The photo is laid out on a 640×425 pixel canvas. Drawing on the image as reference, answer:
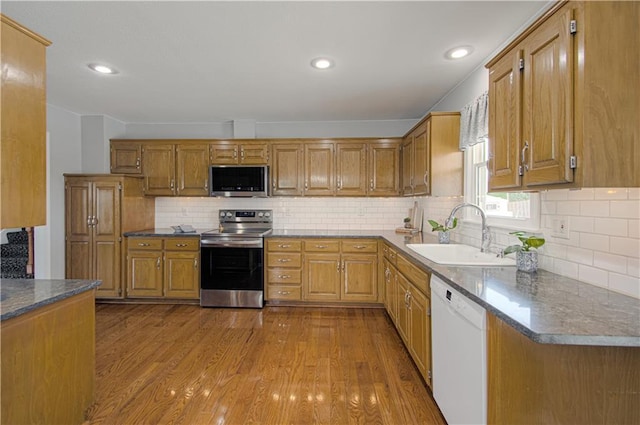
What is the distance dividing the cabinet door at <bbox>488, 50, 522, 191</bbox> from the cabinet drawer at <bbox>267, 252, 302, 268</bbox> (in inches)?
95.6

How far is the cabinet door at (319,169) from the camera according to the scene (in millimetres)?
4047

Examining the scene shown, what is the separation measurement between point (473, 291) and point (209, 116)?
3.82 meters

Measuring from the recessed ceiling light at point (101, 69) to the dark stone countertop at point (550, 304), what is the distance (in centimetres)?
304

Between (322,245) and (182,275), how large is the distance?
1791 millimetres

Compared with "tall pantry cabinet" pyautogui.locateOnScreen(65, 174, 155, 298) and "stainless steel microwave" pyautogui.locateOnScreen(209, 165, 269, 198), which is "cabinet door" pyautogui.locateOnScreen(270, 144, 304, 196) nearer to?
"stainless steel microwave" pyautogui.locateOnScreen(209, 165, 269, 198)

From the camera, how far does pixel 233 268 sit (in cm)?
374

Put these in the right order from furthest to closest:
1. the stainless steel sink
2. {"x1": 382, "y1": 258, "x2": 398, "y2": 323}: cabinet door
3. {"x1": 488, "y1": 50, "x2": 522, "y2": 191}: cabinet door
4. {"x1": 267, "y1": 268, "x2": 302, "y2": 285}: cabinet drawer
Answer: {"x1": 267, "y1": 268, "x2": 302, "y2": 285}: cabinet drawer
{"x1": 382, "y1": 258, "x2": 398, "y2": 323}: cabinet door
the stainless steel sink
{"x1": 488, "y1": 50, "x2": 522, "y2": 191}: cabinet door

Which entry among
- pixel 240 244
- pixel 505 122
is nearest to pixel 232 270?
pixel 240 244

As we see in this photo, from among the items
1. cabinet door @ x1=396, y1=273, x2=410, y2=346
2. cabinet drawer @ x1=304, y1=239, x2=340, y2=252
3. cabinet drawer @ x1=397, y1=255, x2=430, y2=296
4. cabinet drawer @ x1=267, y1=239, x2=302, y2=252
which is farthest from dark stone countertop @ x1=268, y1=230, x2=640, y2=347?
cabinet drawer @ x1=267, y1=239, x2=302, y2=252

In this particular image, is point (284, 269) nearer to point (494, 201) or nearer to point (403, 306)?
point (403, 306)

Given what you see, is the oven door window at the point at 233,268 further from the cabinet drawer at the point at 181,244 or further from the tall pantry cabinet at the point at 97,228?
the tall pantry cabinet at the point at 97,228

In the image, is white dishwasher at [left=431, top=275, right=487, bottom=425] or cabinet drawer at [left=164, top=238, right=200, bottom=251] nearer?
white dishwasher at [left=431, top=275, right=487, bottom=425]

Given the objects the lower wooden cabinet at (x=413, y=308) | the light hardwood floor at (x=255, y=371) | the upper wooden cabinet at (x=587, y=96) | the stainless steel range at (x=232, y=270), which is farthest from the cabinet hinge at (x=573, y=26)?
the stainless steel range at (x=232, y=270)

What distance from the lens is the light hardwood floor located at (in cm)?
188
